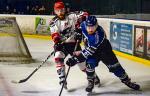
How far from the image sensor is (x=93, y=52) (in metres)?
5.73

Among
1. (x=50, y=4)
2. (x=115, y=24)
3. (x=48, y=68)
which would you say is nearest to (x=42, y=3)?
(x=50, y=4)

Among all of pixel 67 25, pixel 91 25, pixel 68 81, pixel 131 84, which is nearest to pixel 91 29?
pixel 91 25

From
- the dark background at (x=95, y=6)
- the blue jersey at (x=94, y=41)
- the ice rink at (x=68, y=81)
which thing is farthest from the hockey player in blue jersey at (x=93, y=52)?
the dark background at (x=95, y=6)

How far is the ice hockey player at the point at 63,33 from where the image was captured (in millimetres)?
6086

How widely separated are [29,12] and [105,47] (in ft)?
32.1

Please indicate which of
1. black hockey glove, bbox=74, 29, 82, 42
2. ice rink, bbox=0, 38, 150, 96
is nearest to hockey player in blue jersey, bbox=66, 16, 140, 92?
black hockey glove, bbox=74, 29, 82, 42

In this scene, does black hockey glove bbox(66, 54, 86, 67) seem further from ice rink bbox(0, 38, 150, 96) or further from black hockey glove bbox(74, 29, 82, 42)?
ice rink bbox(0, 38, 150, 96)

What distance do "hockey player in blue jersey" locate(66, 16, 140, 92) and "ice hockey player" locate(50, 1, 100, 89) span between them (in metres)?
0.30

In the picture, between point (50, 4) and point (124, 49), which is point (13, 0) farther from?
point (124, 49)

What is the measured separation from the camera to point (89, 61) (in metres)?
5.85

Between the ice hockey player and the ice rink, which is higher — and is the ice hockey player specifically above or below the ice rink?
above

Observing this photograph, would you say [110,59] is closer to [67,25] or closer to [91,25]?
[91,25]

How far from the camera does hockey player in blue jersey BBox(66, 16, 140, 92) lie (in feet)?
18.7

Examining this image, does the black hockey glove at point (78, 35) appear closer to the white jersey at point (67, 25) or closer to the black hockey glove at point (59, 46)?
the white jersey at point (67, 25)
